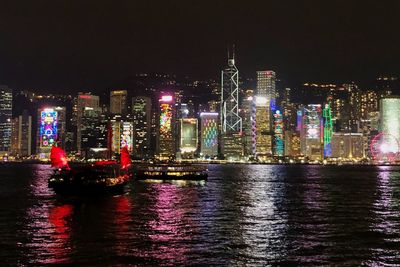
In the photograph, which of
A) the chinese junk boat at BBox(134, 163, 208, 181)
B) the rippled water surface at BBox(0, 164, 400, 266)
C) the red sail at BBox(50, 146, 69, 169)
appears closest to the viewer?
the rippled water surface at BBox(0, 164, 400, 266)

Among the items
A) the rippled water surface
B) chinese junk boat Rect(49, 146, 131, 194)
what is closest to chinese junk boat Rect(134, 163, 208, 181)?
chinese junk boat Rect(49, 146, 131, 194)

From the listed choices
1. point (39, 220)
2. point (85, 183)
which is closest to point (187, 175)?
point (85, 183)

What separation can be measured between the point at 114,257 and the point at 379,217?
33281 millimetres

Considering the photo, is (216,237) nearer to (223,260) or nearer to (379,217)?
(223,260)

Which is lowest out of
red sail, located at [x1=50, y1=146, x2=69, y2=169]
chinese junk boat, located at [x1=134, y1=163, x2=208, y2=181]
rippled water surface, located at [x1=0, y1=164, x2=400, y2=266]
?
rippled water surface, located at [x1=0, y1=164, x2=400, y2=266]

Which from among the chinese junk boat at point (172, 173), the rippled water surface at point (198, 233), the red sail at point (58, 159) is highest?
the red sail at point (58, 159)

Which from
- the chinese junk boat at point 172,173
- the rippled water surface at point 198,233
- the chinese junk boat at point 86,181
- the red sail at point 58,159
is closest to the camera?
the rippled water surface at point 198,233

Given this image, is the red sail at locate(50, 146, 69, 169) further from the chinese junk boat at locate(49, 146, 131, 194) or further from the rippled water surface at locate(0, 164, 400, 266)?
the rippled water surface at locate(0, 164, 400, 266)

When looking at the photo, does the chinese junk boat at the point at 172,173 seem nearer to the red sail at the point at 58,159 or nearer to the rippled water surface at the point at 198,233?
the red sail at the point at 58,159

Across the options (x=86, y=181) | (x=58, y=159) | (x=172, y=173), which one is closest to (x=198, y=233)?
(x=86, y=181)

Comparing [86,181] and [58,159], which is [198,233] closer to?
[86,181]

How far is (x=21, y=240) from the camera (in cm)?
4053

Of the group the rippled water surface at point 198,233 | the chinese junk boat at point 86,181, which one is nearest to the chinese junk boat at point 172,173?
the chinese junk boat at point 86,181

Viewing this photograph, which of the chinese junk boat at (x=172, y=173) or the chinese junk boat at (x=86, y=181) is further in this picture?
the chinese junk boat at (x=172, y=173)
